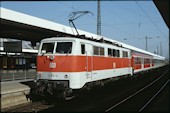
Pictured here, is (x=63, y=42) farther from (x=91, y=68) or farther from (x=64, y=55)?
(x=91, y=68)

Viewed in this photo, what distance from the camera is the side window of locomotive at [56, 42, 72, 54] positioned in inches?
472

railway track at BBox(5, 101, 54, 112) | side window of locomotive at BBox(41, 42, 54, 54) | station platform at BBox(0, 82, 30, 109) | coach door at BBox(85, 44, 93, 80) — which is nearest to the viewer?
railway track at BBox(5, 101, 54, 112)

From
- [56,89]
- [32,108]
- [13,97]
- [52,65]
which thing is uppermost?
[52,65]

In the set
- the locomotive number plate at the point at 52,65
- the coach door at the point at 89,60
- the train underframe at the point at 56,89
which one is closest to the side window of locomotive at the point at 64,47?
the locomotive number plate at the point at 52,65

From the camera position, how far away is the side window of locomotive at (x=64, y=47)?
11991mm

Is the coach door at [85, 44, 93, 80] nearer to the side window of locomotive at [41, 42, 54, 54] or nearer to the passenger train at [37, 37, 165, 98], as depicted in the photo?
the passenger train at [37, 37, 165, 98]

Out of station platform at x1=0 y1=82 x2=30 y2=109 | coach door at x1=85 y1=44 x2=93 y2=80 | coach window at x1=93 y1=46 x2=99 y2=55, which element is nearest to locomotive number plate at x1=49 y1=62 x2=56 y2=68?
coach door at x1=85 y1=44 x2=93 y2=80

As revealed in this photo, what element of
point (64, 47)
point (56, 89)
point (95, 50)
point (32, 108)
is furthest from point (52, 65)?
point (95, 50)

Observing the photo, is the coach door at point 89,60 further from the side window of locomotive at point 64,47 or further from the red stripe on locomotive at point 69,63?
the side window of locomotive at point 64,47

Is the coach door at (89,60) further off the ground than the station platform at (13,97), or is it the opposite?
the coach door at (89,60)

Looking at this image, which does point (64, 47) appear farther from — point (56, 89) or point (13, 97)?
point (13, 97)

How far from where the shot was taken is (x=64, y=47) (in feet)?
39.9

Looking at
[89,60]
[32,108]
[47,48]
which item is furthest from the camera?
[89,60]

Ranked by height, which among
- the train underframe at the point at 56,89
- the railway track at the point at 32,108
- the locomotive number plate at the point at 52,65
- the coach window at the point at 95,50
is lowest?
the railway track at the point at 32,108
